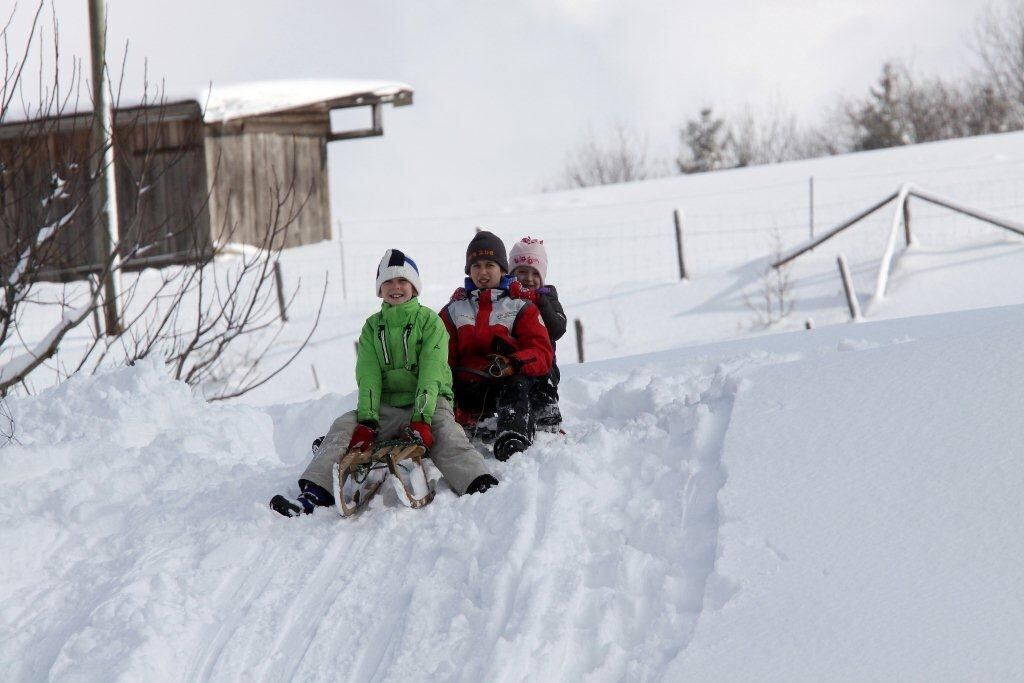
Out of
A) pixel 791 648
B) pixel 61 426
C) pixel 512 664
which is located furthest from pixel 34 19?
pixel 791 648

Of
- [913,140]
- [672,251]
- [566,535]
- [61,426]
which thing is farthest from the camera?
[913,140]

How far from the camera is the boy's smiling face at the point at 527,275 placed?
230 inches

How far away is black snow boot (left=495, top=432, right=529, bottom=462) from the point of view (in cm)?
497

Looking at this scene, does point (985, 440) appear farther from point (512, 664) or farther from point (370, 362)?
point (370, 362)

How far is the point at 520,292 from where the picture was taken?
5.45 meters

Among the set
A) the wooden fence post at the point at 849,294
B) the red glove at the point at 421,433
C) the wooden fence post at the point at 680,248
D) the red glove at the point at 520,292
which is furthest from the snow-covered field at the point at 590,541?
the wooden fence post at the point at 680,248

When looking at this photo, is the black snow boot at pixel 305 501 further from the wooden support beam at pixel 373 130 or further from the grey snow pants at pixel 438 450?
the wooden support beam at pixel 373 130

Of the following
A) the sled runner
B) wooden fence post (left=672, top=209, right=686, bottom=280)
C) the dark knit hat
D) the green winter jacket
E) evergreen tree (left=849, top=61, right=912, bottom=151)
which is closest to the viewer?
the sled runner

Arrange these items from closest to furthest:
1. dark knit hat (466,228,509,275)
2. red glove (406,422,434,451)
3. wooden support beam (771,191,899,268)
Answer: red glove (406,422,434,451) → dark knit hat (466,228,509,275) → wooden support beam (771,191,899,268)

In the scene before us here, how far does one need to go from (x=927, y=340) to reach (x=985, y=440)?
1206 mm

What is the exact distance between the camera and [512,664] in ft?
11.0

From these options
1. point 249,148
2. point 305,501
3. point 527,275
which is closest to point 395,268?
point 527,275

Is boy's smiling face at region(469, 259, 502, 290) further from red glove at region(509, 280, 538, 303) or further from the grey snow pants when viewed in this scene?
the grey snow pants

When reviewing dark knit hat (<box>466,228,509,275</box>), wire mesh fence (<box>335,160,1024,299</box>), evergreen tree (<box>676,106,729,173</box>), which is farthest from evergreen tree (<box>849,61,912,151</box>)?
dark knit hat (<box>466,228,509,275</box>)
